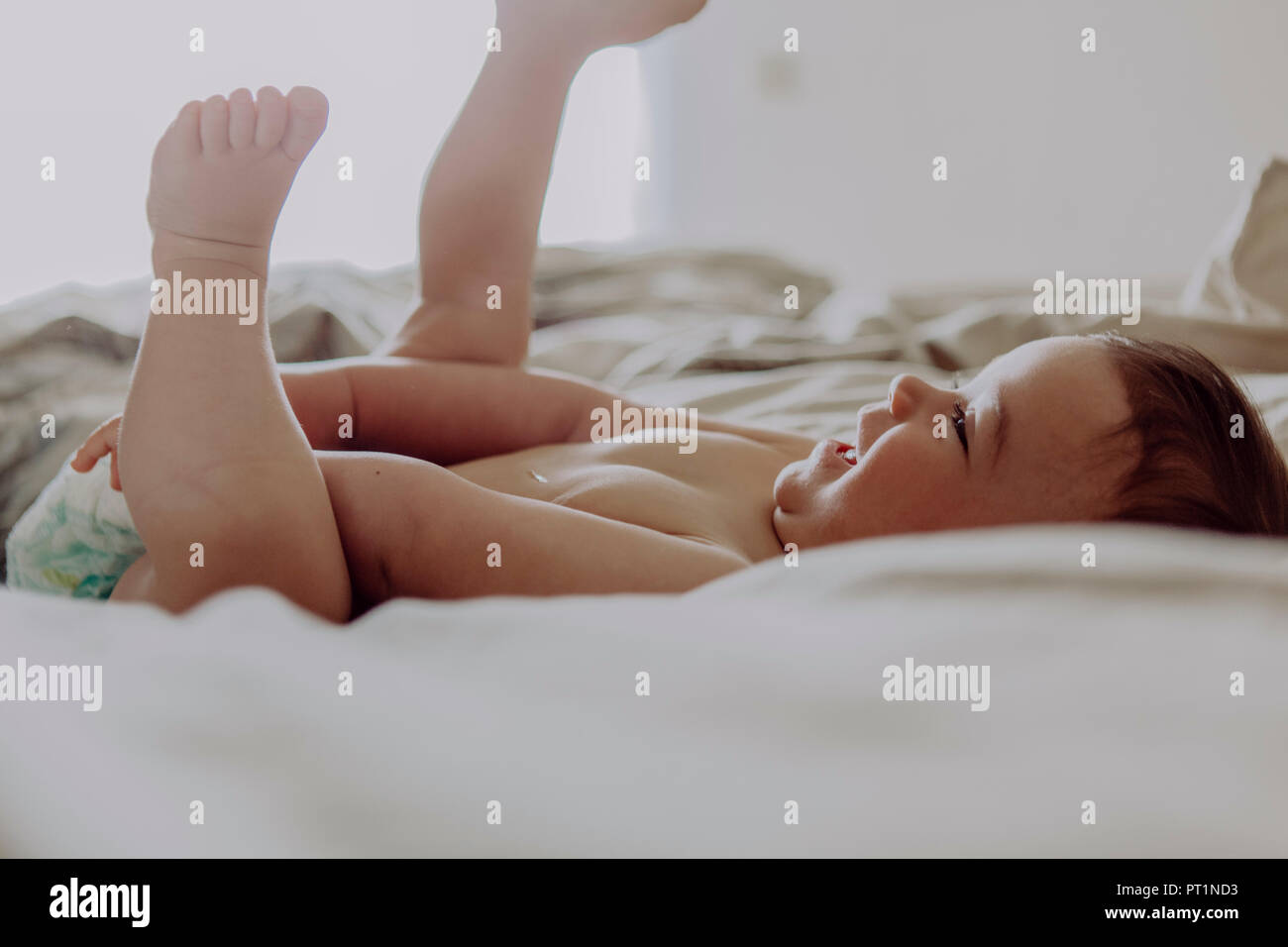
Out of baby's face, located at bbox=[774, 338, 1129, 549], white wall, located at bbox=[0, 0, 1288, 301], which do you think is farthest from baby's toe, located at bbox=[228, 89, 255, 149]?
white wall, located at bbox=[0, 0, 1288, 301]

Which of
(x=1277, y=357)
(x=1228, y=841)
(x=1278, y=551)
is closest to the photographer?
(x=1228, y=841)

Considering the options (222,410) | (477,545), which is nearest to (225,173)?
(222,410)

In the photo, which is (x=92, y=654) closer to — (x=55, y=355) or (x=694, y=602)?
(x=694, y=602)

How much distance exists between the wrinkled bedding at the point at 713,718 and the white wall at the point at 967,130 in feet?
5.77

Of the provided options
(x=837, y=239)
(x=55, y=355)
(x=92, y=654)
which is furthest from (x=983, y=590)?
(x=837, y=239)

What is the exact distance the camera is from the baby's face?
0.68m

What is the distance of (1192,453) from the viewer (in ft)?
2.23

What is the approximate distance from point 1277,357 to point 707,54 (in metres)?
2.03

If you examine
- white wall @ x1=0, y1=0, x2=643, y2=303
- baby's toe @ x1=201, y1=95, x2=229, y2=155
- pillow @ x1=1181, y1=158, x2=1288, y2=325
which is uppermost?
white wall @ x1=0, y1=0, x2=643, y2=303

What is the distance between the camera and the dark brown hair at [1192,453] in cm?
67

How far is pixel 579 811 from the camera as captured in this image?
0.36 m

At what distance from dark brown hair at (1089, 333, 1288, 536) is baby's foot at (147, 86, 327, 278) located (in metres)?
0.54

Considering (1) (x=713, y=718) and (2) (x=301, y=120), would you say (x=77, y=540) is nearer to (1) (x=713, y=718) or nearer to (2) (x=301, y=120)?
(2) (x=301, y=120)

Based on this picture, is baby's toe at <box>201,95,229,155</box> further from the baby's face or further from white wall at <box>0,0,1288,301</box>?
white wall at <box>0,0,1288,301</box>
